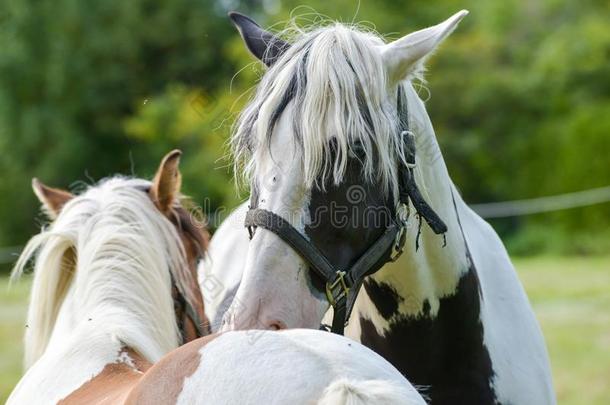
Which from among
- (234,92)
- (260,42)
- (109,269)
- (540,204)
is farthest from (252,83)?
(260,42)

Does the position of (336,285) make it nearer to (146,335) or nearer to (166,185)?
(146,335)

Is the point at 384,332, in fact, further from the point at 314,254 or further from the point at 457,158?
the point at 457,158

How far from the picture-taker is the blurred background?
63.6ft

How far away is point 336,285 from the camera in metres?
2.16

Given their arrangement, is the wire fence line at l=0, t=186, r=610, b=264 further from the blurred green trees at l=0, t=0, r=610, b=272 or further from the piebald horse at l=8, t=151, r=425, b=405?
the piebald horse at l=8, t=151, r=425, b=405

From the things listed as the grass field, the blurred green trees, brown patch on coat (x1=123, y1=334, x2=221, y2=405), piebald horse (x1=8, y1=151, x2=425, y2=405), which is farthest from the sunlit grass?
brown patch on coat (x1=123, y1=334, x2=221, y2=405)

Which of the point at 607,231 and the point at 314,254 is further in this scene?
the point at 607,231

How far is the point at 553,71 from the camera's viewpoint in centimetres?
2238

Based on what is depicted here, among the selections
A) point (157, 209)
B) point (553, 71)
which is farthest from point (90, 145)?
point (157, 209)

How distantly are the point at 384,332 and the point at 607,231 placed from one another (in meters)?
17.2

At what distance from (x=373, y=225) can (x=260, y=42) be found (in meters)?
0.72

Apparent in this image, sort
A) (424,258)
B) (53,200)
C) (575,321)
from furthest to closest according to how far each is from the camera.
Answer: (575,321) → (53,200) → (424,258)

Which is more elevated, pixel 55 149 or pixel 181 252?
pixel 181 252

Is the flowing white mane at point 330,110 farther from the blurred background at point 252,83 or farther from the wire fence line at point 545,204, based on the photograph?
the wire fence line at point 545,204
